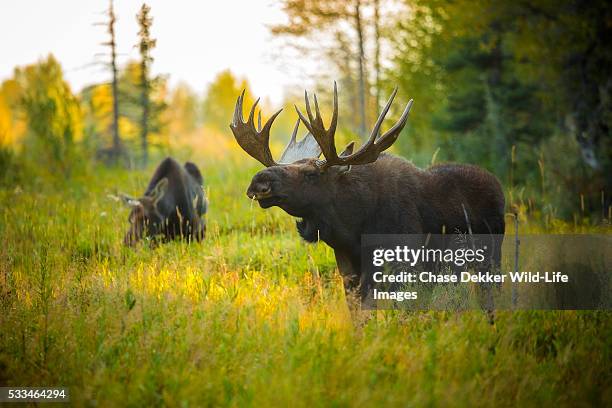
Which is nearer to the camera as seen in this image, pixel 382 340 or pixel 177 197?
pixel 382 340

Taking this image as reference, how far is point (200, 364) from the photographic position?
4.12 meters

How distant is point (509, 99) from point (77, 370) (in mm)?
13735

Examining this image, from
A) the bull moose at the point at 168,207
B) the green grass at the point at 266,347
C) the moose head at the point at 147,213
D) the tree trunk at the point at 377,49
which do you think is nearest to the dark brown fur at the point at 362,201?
the green grass at the point at 266,347

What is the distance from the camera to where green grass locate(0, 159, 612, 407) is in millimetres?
3768

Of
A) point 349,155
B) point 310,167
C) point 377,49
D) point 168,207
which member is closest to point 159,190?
point 168,207

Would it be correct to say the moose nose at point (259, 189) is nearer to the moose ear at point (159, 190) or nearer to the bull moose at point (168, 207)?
the bull moose at point (168, 207)

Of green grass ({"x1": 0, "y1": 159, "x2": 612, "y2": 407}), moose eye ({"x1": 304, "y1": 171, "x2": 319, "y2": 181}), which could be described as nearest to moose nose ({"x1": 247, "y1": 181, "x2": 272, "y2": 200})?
moose eye ({"x1": 304, "y1": 171, "x2": 319, "y2": 181})

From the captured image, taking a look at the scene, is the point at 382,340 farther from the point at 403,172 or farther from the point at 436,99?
the point at 436,99

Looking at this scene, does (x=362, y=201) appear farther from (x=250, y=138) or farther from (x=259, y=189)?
(x=250, y=138)

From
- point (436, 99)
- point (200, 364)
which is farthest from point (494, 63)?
point (200, 364)

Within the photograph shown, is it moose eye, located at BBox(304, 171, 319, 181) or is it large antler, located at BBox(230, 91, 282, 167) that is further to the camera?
large antler, located at BBox(230, 91, 282, 167)

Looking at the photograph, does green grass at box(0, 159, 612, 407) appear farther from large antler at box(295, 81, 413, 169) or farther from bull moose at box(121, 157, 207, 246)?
bull moose at box(121, 157, 207, 246)

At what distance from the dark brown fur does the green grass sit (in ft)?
2.22

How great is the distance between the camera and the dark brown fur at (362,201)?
5098 mm
